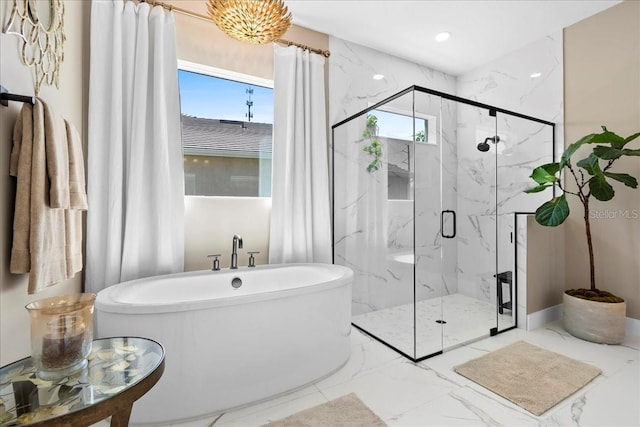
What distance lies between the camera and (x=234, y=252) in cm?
249

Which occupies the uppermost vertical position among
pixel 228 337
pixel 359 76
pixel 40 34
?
pixel 359 76

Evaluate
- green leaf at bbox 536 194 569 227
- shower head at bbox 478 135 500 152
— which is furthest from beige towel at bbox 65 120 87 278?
green leaf at bbox 536 194 569 227

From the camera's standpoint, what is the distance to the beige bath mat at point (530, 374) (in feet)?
5.84

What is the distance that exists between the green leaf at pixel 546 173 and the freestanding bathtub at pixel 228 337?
6.49 feet

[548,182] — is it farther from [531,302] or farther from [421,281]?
[421,281]

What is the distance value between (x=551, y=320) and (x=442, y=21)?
301 cm

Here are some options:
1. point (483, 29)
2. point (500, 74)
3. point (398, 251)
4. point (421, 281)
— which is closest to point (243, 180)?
point (398, 251)

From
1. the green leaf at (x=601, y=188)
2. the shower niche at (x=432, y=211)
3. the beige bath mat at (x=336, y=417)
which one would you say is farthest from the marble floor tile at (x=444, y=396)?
the green leaf at (x=601, y=188)

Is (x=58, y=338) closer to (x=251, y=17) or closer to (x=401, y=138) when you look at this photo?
(x=251, y=17)

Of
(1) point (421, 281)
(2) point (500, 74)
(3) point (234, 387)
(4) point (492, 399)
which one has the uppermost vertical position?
(2) point (500, 74)

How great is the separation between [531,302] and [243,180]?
283cm

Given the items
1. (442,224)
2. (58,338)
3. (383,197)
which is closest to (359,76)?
(383,197)

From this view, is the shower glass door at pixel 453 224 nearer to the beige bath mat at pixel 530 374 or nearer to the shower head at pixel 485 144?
the shower head at pixel 485 144

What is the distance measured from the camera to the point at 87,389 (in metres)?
0.87
